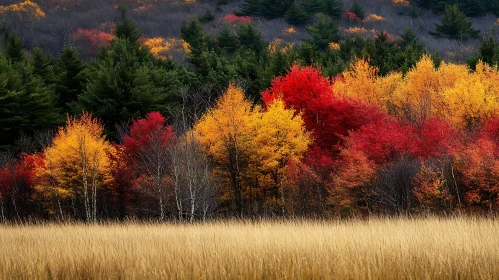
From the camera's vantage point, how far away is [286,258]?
8.49 meters

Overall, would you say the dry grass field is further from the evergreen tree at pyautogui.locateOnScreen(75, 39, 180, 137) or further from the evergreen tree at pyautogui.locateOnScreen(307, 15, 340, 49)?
the evergreen tree at pyautogui.locateOnScreen(307, 15, 340, 49)

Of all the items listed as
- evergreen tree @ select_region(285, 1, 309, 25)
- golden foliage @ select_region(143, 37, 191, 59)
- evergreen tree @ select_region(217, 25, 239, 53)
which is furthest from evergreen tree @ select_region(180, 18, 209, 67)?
evergreen tree @ select_region(285, 1, 309, 25)

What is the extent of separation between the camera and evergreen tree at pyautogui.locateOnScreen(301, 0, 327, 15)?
104875 mm

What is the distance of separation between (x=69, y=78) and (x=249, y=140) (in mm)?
26208

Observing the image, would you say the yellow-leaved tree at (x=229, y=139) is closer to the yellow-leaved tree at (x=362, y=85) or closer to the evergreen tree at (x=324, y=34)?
the yellow-leaved tree at (x=362, y=85)

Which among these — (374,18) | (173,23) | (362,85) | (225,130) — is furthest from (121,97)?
(374,18)

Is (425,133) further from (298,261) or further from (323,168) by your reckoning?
(298,261)

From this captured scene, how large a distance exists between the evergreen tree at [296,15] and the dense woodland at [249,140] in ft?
146

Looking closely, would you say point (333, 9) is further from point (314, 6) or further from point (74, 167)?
point (74, 167)

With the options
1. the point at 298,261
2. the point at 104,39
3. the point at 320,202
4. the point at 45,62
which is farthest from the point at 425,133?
the point at 104,39

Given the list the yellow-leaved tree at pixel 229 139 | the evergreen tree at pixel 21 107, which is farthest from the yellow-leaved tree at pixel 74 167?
the evergreen tree at pixel 21 107

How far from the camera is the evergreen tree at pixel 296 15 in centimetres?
10081

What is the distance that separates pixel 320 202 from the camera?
26.6 metres

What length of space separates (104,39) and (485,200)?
297ft
